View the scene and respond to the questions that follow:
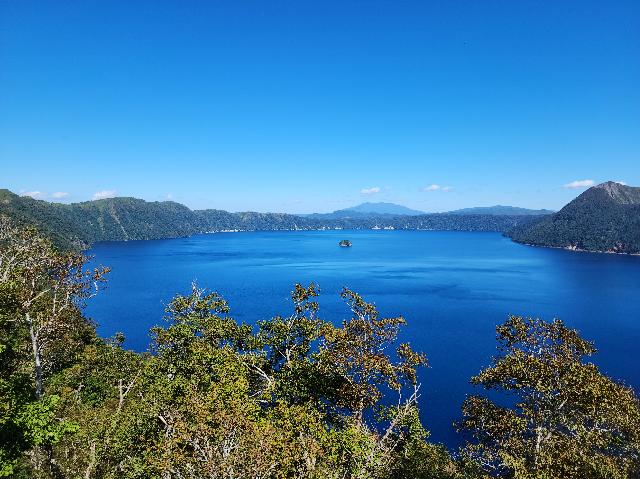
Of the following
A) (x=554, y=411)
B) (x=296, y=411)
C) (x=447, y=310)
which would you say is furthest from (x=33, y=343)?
(x=447, y=310)

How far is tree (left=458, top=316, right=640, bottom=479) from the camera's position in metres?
21.6

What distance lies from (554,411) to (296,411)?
15.9 meters

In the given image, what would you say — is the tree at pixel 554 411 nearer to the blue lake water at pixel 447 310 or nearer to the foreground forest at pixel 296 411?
Answer: the foreground forest at pixel 296 411

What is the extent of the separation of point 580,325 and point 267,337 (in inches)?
4643

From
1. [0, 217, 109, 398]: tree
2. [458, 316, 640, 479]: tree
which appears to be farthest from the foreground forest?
[0, 217, 109, 398]: tree

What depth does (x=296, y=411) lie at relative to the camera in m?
22.1

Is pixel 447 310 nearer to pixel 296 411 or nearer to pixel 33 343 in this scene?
pixel 296 411

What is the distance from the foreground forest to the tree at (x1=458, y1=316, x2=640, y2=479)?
0.10m

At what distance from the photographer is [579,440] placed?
81.9ft

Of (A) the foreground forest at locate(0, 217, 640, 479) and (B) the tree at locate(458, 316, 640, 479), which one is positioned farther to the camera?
(B) the tree at locate(458, 316, 640, 479)

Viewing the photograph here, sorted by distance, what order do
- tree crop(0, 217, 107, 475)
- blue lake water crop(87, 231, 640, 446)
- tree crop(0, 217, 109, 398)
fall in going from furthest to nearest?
blue lake water crop(87, 231, 640, 446)
tree crop(0, 217, 109, 398)
tree crop(0, 217, 107, 475)

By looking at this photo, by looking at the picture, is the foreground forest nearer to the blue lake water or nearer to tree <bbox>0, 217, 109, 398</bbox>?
tree <bbox>0, 217, 109, 398</bbox>

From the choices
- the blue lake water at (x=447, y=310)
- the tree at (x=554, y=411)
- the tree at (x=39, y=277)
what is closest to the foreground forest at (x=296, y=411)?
the tree at (x=554, y=411)

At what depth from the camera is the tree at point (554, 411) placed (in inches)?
850
